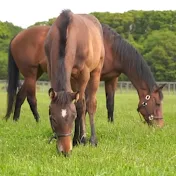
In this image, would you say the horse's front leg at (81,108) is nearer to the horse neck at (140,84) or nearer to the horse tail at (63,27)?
the horse tail at (63,27)

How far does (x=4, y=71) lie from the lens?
41.8 meters

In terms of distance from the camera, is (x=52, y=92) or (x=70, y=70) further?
(x=70, y=70)

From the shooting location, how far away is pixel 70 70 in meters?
5.02

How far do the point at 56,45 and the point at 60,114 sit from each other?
1068 millimetres

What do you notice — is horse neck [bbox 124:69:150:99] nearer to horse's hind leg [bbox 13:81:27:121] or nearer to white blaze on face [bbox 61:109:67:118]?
horse's hind leg [bbox 13:81:27:121]

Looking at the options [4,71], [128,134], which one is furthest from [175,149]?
[4,71]

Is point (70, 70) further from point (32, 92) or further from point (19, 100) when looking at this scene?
point (19, 100)

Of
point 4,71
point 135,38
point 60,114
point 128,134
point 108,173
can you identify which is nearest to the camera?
point 108,173

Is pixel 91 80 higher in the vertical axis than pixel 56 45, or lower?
lower

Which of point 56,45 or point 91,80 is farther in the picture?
point 91,80

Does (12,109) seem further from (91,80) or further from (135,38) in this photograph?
(135,38)

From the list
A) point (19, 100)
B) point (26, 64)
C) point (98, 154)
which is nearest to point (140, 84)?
point (26, 64)

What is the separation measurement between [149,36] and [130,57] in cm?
4621

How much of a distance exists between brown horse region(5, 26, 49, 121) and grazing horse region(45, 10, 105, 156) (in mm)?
2162
